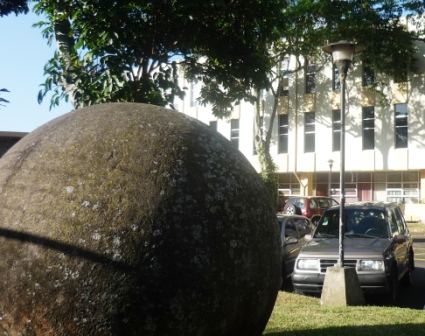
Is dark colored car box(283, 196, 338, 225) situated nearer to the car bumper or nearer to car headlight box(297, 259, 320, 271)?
car headlight box(297, 259, 320, 271)

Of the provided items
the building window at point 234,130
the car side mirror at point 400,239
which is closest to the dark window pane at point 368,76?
the building window at point 234,130

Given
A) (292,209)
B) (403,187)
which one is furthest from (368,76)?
(292,209)

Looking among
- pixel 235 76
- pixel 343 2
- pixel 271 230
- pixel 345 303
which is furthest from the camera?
pixel 343 2

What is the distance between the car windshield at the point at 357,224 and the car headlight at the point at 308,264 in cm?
122

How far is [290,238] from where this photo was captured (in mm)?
12430


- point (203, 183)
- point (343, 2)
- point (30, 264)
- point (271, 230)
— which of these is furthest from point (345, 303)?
point (343, 2)

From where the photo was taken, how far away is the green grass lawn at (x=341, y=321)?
267 inches

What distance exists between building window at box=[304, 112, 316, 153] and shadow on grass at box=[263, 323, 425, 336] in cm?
3060

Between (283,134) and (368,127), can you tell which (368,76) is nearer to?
(368,127)

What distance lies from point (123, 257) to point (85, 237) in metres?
0.26

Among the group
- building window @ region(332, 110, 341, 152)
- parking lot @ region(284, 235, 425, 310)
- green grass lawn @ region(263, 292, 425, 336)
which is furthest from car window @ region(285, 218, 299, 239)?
building window @ region(332, 110, 341, 152)

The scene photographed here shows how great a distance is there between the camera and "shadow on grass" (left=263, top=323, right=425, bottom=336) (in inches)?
260

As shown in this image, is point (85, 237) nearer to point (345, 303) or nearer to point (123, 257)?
point (123, 257)

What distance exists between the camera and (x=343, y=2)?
98.5 ft
